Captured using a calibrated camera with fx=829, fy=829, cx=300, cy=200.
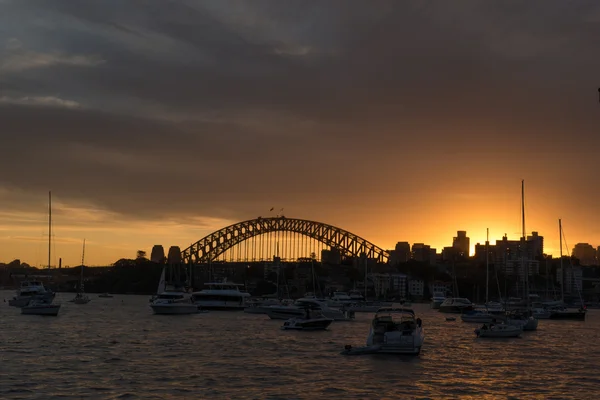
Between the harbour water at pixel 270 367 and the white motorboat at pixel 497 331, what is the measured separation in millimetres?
1860

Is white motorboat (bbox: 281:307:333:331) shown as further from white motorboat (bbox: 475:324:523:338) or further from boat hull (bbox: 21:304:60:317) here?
boat hull (bbox: 21:304:60:317)

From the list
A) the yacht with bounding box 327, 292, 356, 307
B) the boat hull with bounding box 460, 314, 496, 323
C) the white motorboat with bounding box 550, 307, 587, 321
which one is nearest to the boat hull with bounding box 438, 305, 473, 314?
the yacht with bounding box 327, 292, 356, 307

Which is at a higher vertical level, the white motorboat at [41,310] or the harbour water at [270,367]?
the white motorboat at [41,310]

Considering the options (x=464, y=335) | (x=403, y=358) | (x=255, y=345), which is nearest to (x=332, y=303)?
(x=464, y=335)

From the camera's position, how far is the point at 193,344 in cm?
6856

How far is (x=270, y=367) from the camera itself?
174ft

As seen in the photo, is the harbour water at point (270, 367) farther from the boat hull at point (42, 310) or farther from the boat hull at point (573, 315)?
the boat hull at point (573, 315)

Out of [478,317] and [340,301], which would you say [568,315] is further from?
[340,301]

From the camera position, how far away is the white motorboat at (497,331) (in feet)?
275

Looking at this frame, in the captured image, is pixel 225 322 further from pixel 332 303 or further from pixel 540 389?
pixel 540 389

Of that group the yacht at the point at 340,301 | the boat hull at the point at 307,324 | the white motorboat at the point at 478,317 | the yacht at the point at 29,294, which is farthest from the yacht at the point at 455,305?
the boat hull at the point at 307,324

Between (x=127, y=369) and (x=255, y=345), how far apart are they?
64.9 feet

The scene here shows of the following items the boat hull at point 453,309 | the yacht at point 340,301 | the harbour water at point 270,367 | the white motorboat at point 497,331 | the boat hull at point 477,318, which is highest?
the yacht at point 340,301

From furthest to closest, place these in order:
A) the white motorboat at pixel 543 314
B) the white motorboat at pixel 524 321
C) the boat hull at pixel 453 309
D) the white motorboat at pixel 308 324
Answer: the boat hull at pixel 453 309 → the white motorboat at pixel 543 314 → the white motorboat at pixel 524 321 → the white motorboat at pixel 308 324
